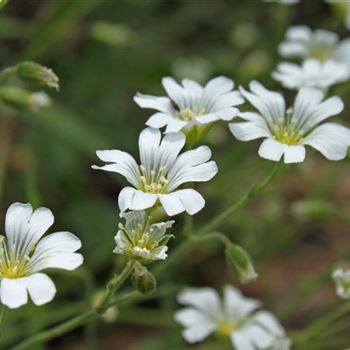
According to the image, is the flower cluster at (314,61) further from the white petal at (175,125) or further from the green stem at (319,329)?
the green stem at (319,329)

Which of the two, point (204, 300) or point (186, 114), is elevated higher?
point (186, 114)

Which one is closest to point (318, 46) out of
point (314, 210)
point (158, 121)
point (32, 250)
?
point (314, 210)

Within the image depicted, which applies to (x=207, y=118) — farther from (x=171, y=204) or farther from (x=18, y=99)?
(x=18, y=99)

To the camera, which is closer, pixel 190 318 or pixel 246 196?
pixel 246 196

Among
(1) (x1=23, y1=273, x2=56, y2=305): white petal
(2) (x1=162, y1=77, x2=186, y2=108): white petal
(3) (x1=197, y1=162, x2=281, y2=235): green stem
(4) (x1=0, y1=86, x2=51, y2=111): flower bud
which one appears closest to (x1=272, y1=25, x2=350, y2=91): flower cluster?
(2) (x1=162, y1=77, x2=186, y2=108): white petal

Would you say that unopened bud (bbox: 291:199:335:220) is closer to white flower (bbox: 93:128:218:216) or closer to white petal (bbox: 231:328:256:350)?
white petal (bbox: 231:328:256:350)

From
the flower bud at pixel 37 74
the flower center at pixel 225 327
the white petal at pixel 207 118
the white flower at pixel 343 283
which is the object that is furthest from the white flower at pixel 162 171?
the flower center at pixel 225 327

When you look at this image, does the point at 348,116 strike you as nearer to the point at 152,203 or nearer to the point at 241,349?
the point at 241,349
